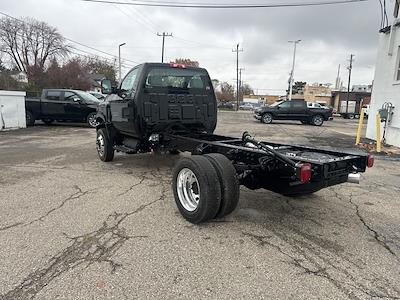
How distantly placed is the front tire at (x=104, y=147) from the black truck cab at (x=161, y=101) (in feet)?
1.71

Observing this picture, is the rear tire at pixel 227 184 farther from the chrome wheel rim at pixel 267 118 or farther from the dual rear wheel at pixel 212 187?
the chrome wheel rim at pixel 267 118

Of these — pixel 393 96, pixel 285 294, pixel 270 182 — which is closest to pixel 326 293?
pixel 285 294

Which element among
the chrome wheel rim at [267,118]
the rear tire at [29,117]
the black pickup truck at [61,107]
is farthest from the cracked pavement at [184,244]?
the chrome wheel rim at [267,118]

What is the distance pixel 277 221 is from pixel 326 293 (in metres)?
1.55

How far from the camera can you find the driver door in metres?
6.32

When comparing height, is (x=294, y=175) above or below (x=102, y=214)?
above

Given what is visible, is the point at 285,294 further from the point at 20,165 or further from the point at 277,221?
the point at 20,165

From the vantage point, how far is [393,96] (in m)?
12.0

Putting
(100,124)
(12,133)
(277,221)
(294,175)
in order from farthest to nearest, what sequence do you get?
(12,133) → (100,124) → (277,221) → (294,175)

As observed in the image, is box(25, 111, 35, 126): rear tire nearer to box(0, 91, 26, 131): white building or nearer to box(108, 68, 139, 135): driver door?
box(0, 91, 26, 131): white building

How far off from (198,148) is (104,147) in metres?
3.23

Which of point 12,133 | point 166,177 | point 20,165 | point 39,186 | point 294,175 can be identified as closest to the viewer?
point 294,175

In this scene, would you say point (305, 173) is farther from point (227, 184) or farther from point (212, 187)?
point (212, 187)

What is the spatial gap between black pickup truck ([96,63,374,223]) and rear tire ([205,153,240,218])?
11 millimetres
